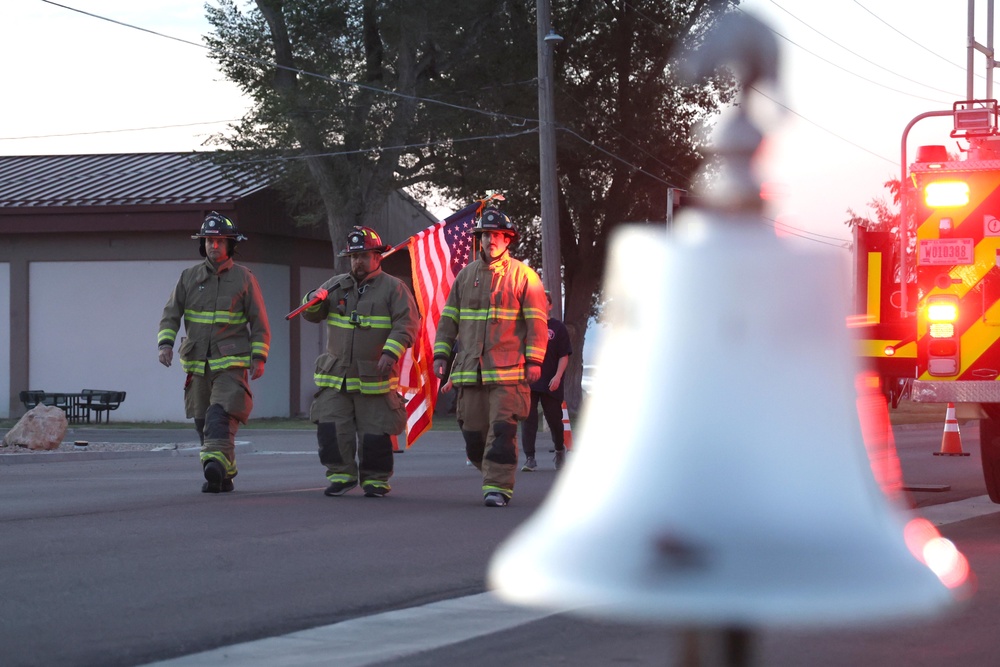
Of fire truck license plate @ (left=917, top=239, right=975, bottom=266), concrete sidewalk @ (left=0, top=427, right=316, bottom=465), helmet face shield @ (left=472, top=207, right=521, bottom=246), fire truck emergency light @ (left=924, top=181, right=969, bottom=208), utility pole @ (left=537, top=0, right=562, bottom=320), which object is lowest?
concrete sidewalk @ (left=0, top=427, right=316, bottom=465)

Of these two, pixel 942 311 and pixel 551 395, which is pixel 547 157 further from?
pixel 942 311

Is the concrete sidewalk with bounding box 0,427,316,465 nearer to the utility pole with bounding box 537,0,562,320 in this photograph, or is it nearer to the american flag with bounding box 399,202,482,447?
the american flag with bounding box 399,202,482,447

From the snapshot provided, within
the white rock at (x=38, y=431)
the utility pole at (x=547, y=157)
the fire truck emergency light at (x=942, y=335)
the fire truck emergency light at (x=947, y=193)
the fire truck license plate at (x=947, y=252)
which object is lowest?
the white rock at (x=38, y=431)

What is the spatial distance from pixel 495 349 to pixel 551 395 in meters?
4.81

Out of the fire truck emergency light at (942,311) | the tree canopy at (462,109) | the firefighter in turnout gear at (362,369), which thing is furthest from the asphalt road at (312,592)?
the tree canopy at (462,109)

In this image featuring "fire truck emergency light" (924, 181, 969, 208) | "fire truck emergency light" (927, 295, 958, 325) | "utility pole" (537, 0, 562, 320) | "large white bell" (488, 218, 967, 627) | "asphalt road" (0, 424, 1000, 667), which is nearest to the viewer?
"large white bell" (488, 218, 967, 627)

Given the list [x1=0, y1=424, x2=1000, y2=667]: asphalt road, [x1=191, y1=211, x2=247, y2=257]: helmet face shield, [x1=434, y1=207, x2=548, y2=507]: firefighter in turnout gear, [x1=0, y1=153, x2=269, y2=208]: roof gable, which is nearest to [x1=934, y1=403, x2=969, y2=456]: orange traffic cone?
[x1=0, y1=424, x2=1000, y2=667]: asphalt road

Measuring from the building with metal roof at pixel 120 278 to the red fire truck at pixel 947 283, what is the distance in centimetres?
2126

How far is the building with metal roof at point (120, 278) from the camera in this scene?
3103cm

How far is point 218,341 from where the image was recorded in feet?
37.8

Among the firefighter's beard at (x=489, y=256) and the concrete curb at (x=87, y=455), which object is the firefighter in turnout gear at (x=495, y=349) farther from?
the concrete curb at (x=87, y=455)

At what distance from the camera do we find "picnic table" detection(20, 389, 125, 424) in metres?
29.6

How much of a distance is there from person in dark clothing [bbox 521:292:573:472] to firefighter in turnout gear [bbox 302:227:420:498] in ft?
11.9

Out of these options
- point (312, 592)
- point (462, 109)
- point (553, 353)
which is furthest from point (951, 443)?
point (462, 109)
